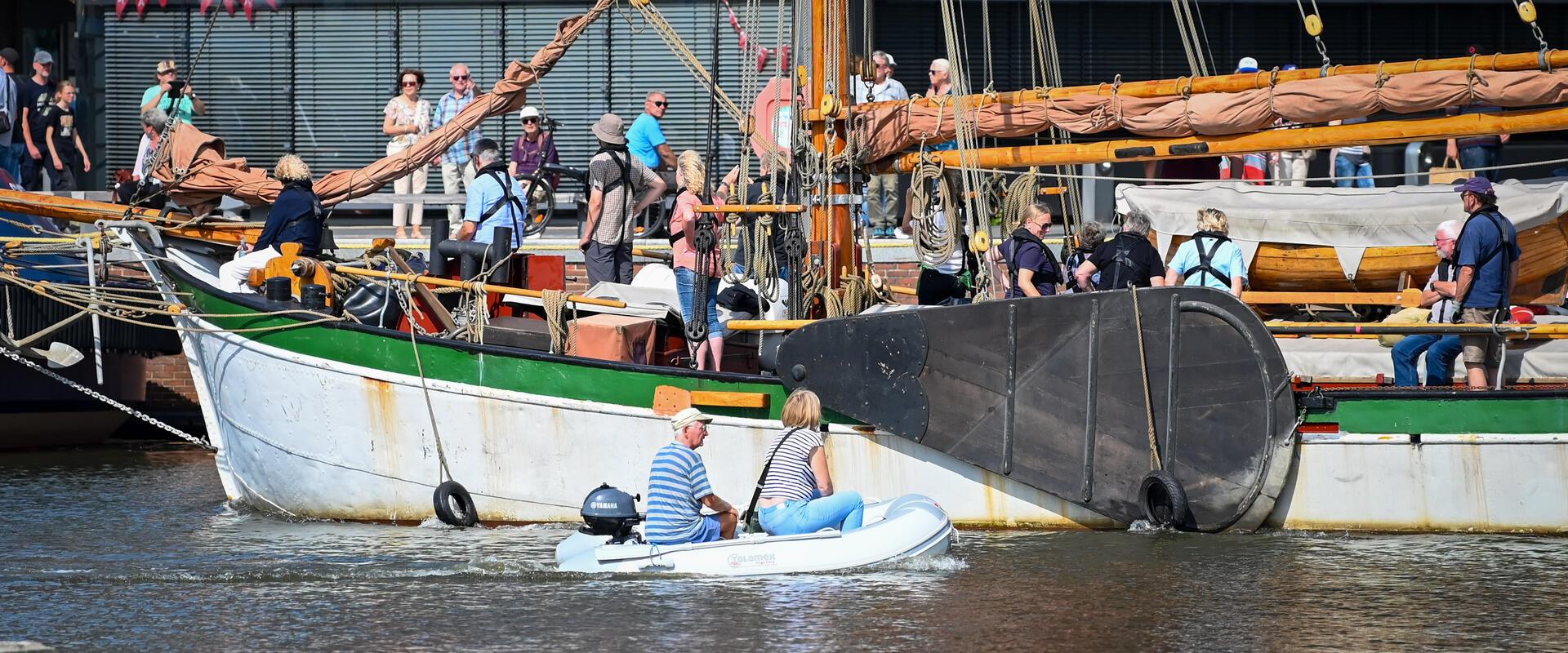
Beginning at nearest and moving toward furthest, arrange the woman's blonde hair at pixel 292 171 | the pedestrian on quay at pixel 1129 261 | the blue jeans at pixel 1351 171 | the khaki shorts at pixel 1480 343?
1. the khaki shorts at pixel 1480 343
2. the pedestrian on quay at pixel 1129 261
3. the woman's blonde hair at pixel 292 171
4. the blue jeans at pixel 1351 171

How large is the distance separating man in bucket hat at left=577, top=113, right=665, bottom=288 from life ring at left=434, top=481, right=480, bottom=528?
7.15ft

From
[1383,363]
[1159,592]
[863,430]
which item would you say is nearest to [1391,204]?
[1383,363]

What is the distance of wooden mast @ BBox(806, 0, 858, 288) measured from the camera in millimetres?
11797

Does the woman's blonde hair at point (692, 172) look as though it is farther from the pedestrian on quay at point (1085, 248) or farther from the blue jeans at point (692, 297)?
the pedestrian on quay at point (1085, 248)

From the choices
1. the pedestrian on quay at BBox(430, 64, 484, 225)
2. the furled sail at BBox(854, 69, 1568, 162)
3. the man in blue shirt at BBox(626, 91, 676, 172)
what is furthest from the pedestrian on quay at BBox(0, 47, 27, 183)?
the furled sail at BBox(854, 69, 1568, 162)

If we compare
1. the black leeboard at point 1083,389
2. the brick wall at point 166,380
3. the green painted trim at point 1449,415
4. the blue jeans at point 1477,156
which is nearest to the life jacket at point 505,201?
the black leeboard at point 1083,389

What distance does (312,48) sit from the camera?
20.2 metres

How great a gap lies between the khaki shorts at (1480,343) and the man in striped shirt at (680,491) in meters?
4.32

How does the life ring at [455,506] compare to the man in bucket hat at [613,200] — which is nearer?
the life ring at [455,506]

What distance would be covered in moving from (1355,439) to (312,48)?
1310cm

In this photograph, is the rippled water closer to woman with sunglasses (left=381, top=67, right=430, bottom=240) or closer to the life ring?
the life ring

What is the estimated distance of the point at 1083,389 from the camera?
34.1 ft

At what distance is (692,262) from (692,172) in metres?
0.73

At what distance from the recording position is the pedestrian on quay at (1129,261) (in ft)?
36.0
